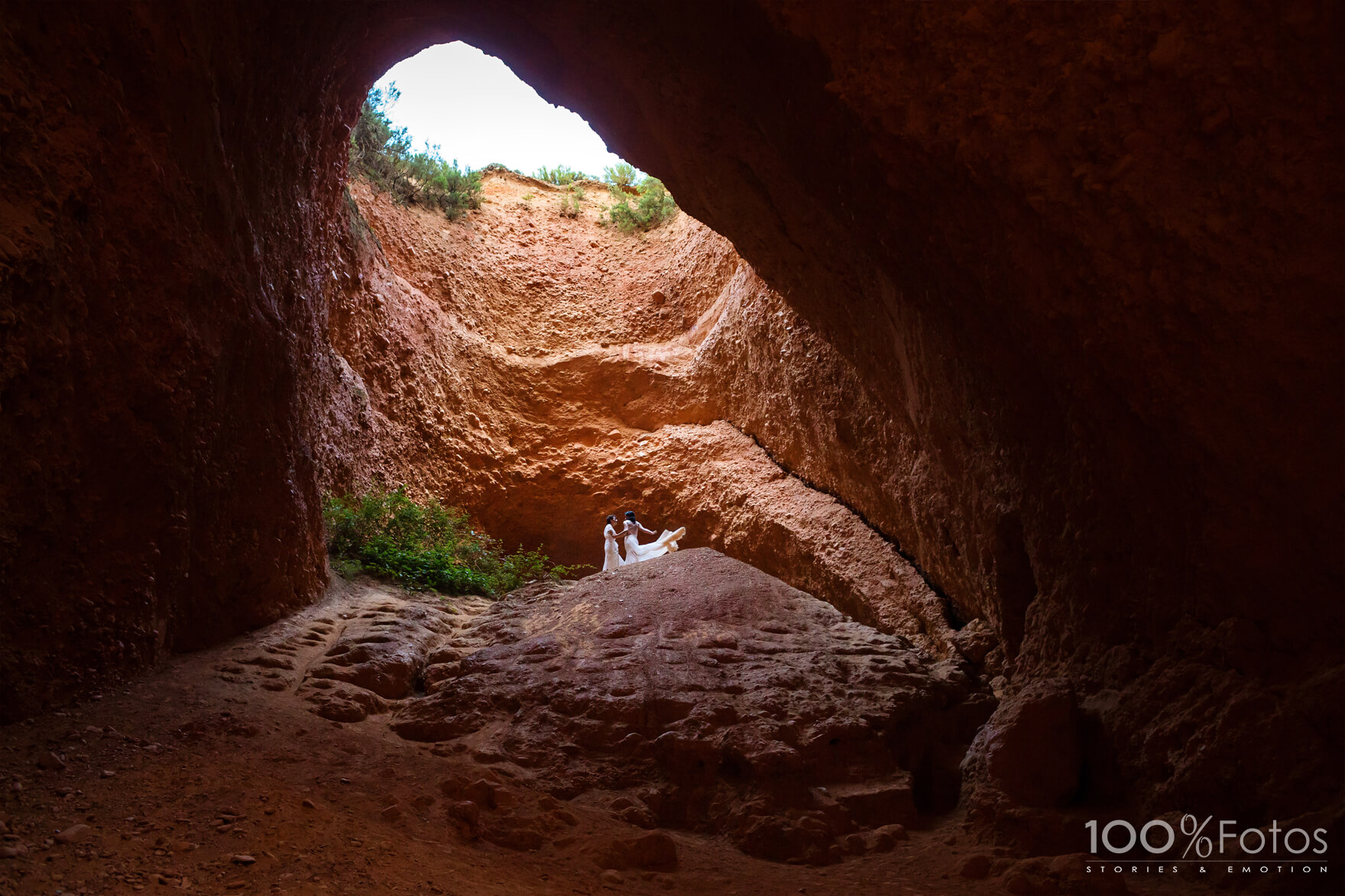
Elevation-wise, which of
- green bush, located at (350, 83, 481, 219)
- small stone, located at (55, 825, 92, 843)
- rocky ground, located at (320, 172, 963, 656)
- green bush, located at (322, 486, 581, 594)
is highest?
green bush, located at (350, 83, 481, 219)

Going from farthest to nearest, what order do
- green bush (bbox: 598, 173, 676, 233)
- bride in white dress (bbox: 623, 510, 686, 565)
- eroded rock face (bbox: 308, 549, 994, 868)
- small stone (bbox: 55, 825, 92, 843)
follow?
green bush (bbox: 598, 173, 676, 233) → bride in white dress (bbox: 623, 510, 686, 565) → eroded rock face (bbox: 308, 549, 994, 868) → small stone (bbox: 55, 825, 92, 843)

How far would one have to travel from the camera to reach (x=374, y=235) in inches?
454

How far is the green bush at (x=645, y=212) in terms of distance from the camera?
15.2 meters

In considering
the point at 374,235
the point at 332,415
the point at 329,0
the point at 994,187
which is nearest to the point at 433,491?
the point at 332,415

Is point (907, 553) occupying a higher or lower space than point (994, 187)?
lower

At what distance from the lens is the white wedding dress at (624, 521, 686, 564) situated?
9.88m

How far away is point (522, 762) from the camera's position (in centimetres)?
432

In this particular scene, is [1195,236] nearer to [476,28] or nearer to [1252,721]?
[1252,721]

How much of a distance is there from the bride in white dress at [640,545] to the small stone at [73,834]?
→ 7.09m

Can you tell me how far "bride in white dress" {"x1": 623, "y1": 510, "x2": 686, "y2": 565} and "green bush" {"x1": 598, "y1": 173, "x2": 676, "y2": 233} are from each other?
7132mm

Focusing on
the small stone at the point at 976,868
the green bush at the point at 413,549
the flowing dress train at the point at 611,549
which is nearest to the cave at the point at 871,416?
the small stone at the point at 976,868

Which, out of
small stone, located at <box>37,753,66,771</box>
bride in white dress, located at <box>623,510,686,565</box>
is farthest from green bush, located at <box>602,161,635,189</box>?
small stone, located at <box>37,753,66,771</box>

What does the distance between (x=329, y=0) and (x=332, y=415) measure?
410 cm

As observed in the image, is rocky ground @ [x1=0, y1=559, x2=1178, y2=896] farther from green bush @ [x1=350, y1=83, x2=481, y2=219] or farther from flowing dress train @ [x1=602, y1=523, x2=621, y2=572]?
green bush @ [x1=350, y1=83, x2=481, y2=219]
